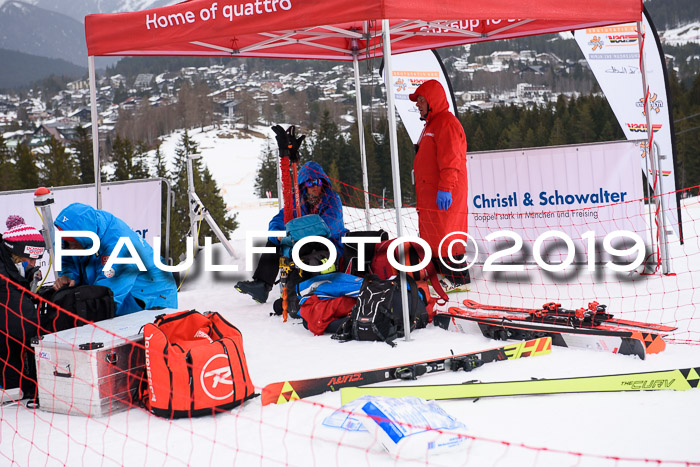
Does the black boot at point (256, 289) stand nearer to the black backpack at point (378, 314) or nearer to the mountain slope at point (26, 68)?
the black backpack at point (378, 314)

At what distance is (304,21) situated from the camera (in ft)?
15.1

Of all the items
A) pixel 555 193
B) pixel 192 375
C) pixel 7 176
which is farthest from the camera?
pixel 7 176

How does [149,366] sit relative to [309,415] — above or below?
above

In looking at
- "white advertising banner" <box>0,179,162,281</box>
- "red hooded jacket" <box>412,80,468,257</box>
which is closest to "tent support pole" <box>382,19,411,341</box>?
"red hooded jacket" <box>412,80,468,257</box>

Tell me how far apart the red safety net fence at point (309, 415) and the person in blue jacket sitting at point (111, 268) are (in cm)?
41

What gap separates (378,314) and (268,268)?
66.4 inches

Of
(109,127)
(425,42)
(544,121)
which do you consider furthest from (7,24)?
(425,42)

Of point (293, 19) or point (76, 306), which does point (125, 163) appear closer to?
point (293, 19)

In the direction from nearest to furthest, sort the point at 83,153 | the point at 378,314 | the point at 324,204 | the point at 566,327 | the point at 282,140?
the point at 566,327 → the point at 378,314 → the point at 282,140 → the point at 324,204 → the point at 83,153

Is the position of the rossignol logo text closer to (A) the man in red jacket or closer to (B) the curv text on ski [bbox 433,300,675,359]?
(B) the curv text on ski [bbox 433,300,675,359]

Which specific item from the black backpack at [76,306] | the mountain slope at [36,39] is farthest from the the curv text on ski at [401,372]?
the mountain slope at [36,39]

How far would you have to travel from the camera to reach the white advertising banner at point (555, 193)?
6.81 m

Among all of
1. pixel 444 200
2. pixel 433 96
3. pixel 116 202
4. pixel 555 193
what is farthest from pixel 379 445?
pixel 116 202

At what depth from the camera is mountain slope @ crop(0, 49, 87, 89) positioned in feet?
401
